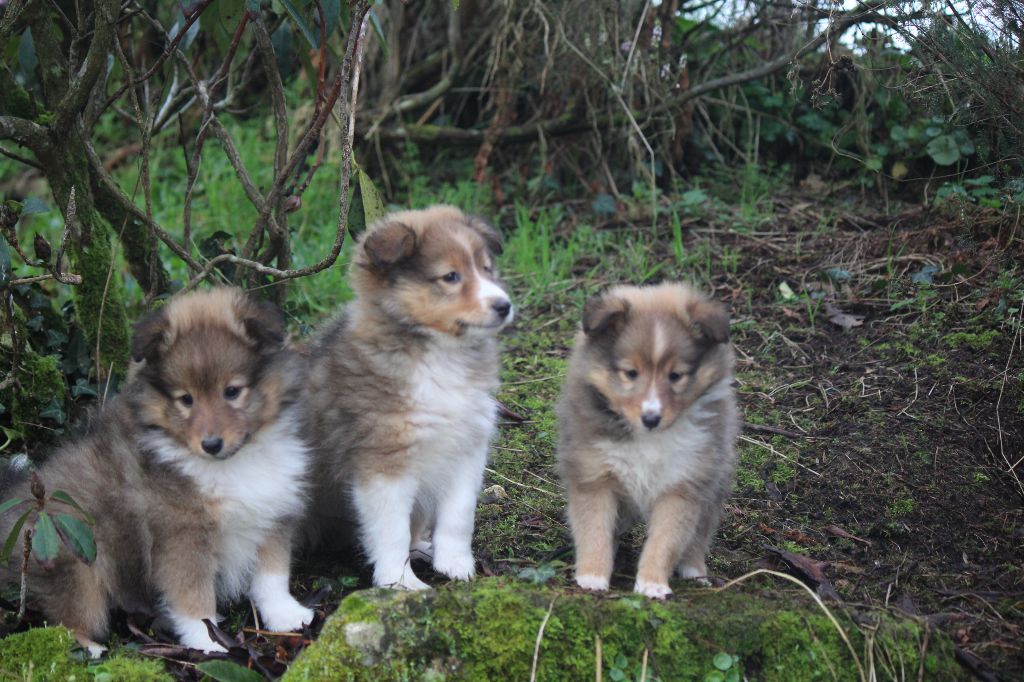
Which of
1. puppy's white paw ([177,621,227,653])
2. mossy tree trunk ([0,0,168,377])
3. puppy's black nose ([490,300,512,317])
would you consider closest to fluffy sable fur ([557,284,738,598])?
puppy's black nose ([490,300,512,317])

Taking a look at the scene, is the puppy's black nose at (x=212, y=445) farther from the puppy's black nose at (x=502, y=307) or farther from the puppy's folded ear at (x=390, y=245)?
the puppy's black nose at (x=502, y=307)

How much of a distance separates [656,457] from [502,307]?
2.65ft

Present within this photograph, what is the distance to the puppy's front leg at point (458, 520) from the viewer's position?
407cm

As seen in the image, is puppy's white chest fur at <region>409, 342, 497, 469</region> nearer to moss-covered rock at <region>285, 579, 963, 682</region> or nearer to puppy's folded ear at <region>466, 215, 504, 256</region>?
puppy's folded ear at <region>466, 215, 504, 256</region>

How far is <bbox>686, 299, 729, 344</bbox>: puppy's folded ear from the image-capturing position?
3799 mm

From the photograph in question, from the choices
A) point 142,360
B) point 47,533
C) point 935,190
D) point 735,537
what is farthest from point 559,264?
point 47,533

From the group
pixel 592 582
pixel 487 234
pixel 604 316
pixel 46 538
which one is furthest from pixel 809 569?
pixel 46 538

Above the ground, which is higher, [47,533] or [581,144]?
[581,144]

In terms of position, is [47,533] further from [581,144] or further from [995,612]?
[581,144]

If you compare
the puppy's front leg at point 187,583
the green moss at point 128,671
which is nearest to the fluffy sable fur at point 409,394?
the puppy's front leg at point 187,583

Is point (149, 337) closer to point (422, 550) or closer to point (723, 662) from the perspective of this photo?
point (422, 550)

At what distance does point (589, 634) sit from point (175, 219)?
6.30 metres

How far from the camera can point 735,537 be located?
14.5 ft

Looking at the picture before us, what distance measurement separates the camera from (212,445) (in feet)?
11.6
